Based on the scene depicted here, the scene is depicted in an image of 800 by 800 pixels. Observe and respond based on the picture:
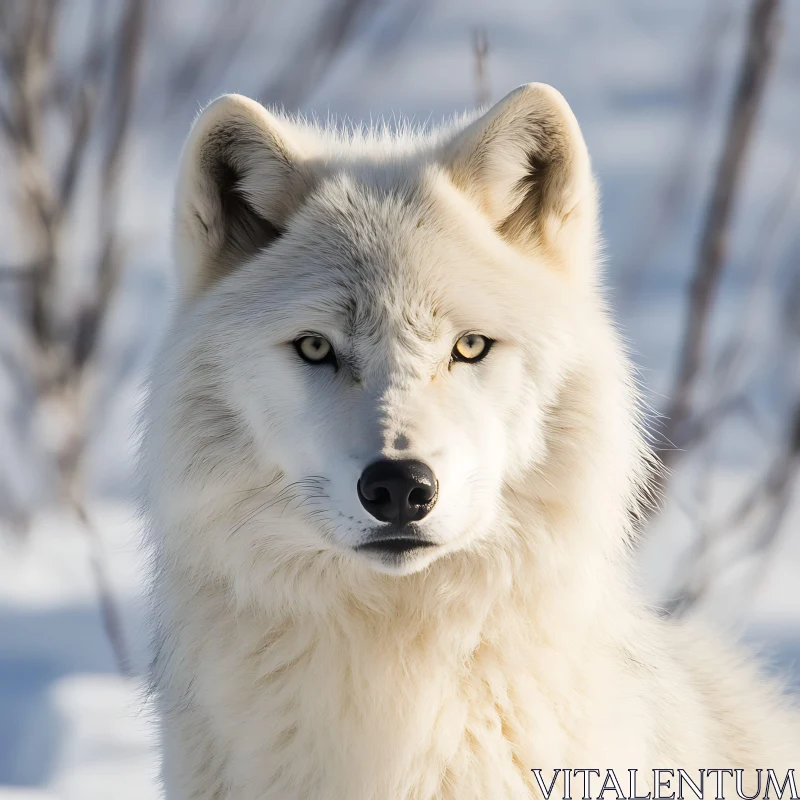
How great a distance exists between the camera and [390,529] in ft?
7.26

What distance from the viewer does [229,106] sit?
8.61 feet

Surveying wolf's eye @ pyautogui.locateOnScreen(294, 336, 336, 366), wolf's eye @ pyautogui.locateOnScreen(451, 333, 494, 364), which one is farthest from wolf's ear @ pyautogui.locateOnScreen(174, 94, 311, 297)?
wolf's eye @ pyautogui.locateOnScreen(451, 333, 494, 364)

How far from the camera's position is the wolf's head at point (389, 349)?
2297 mm

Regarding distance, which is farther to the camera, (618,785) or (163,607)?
(163,607)

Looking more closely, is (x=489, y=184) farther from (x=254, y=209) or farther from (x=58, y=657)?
(x=58, y=657)

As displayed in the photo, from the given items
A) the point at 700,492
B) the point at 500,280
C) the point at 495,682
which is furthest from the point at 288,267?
the point at 700,492

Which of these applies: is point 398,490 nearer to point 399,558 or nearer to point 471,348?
point 399,558

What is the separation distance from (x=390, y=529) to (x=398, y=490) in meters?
0.12

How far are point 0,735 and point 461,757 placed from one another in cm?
349

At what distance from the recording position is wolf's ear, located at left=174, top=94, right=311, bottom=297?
106 inches

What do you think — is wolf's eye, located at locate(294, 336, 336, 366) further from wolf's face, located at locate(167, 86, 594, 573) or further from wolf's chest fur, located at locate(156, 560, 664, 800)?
wolf's chest fur, located at locate(156, 560, 664, 800)

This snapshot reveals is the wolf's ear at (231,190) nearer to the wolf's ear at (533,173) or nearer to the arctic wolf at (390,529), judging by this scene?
the arctic wolf at (390,529)

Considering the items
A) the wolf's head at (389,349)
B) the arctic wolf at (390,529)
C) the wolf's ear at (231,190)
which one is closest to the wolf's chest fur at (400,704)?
the arctic wolf at (390,529)

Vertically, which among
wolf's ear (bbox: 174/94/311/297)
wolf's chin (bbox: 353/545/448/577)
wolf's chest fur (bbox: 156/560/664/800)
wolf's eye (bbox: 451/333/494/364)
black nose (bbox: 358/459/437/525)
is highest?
wolf's ear (bbox: 174/94/311/297)
